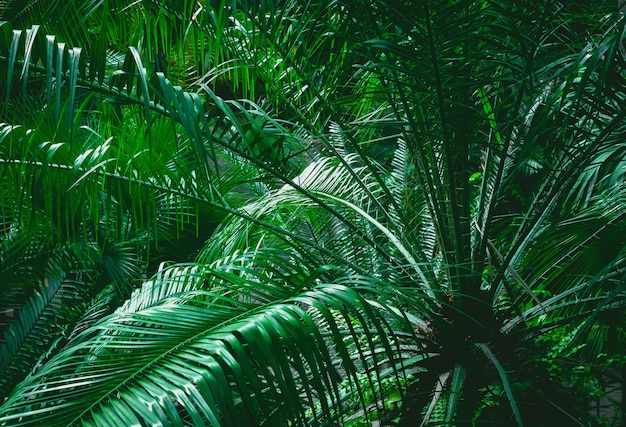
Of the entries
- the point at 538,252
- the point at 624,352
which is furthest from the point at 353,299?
the point at 624,352

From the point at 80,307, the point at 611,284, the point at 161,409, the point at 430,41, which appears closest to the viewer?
the point at 161,409

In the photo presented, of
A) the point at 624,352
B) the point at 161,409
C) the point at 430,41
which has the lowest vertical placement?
the point at 624,352

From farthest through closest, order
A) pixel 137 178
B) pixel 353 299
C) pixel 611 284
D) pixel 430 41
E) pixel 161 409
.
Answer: pixel 611 284 → pixel 137 178 → pixel 430 41 → pixel 353 299 → pixel 161 409

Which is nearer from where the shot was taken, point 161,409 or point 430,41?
point 161,409

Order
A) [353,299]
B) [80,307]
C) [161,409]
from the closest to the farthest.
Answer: [161,409] < [353,299] < [80,307]

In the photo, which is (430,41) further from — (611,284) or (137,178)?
(611,284)

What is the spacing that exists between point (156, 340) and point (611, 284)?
1.40 meters

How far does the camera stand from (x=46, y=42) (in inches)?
60.7

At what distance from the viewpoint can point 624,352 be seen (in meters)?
2.29

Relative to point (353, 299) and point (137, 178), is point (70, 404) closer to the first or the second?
point (353, 299)

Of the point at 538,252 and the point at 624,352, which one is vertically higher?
the point at 538,252

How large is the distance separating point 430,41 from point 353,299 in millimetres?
659

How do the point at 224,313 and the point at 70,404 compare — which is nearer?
the point at 70,404

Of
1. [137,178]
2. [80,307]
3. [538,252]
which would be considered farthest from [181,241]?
[538,252]
